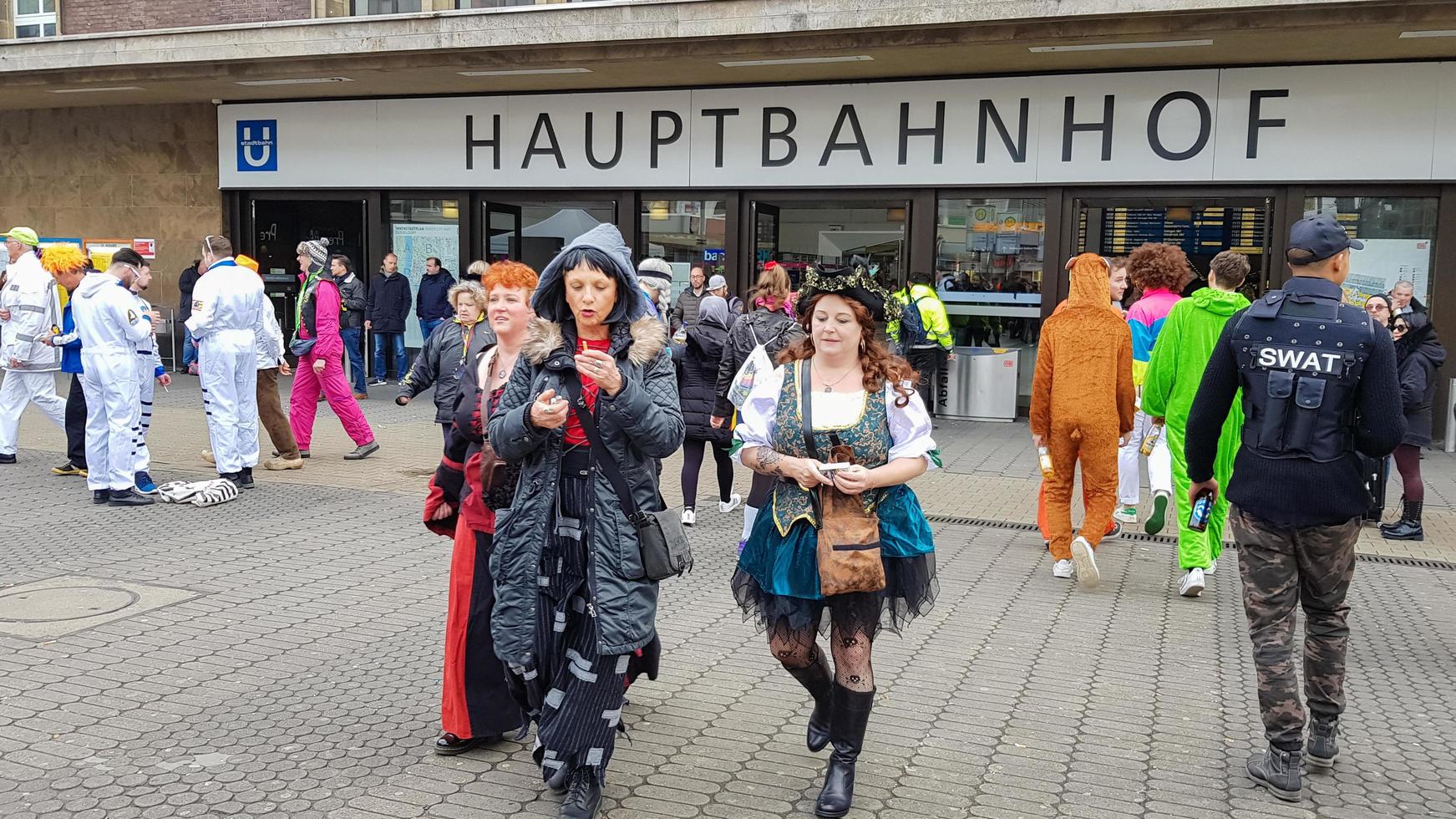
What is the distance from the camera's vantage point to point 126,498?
899cm

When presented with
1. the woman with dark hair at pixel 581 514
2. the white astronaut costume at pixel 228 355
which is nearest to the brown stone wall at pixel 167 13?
the white astronaut costume at pixel 228 355

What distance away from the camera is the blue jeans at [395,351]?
58.3ft

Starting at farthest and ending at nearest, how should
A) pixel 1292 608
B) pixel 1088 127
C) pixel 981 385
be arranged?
pixel 981 385 < pixel 1088 127 < pixel 1292 608

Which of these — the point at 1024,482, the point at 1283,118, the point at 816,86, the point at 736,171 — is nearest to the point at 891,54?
the point at 816,86

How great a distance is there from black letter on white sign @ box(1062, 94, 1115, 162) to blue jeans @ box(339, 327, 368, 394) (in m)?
9.32

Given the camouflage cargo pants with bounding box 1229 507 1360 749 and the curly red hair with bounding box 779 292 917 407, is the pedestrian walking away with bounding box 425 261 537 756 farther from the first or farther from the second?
the camouflage cargo pants with bounding box 1229 507 1360 749

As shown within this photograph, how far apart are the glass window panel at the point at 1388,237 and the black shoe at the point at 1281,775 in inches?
415

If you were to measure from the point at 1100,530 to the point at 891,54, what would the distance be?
7.96m

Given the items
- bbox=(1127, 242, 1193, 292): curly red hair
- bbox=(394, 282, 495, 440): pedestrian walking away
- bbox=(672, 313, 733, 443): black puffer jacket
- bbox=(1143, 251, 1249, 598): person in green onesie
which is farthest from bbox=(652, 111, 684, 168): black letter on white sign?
bbox=(1143, 251, 1249, 598): person in green onesie

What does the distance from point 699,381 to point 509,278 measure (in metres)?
4.30

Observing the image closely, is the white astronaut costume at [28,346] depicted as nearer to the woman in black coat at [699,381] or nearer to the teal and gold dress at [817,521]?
the woman in black coat at [699,381]

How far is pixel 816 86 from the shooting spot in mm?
15188

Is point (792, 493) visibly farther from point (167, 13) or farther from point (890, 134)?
point (167, 13)

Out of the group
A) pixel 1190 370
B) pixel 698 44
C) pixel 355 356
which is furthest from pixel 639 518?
pixel 355 356
